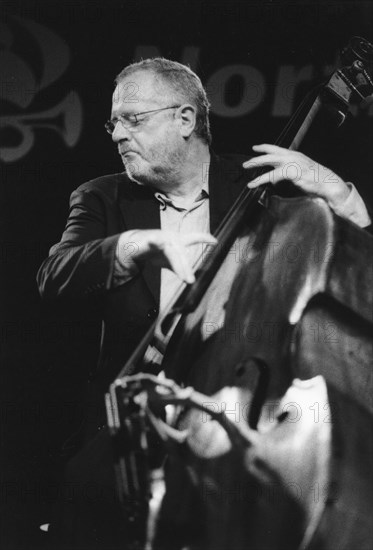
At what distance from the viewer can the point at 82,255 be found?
1.46 metres

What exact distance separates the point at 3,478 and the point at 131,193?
0.80 metres

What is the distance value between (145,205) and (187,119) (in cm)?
28

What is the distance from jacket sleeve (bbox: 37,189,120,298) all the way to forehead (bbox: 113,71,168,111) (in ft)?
0.83

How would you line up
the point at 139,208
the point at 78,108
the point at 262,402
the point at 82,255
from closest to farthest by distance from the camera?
the point at 262,402 → the point at 82,255 → the point at 139,208 → the point at 78,108

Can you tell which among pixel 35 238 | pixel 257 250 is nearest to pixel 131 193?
pixel 35 238

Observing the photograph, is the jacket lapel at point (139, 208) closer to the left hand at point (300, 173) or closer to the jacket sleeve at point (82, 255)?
the jacket sleeve at point (82, 255)

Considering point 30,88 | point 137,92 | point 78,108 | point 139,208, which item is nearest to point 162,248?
point 139,208

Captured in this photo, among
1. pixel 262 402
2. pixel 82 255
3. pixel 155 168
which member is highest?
pixel 155 168

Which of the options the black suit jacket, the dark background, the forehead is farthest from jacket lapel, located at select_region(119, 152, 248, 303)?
the forehead

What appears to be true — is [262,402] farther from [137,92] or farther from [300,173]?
[137,92]

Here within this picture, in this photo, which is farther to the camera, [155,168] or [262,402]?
[155,168]

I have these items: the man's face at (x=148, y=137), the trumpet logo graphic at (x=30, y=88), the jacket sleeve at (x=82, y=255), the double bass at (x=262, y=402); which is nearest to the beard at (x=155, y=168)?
the man's face at (x=148, y=137)

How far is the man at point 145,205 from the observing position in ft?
4.71

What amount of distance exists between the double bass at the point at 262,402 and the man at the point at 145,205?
157mm
